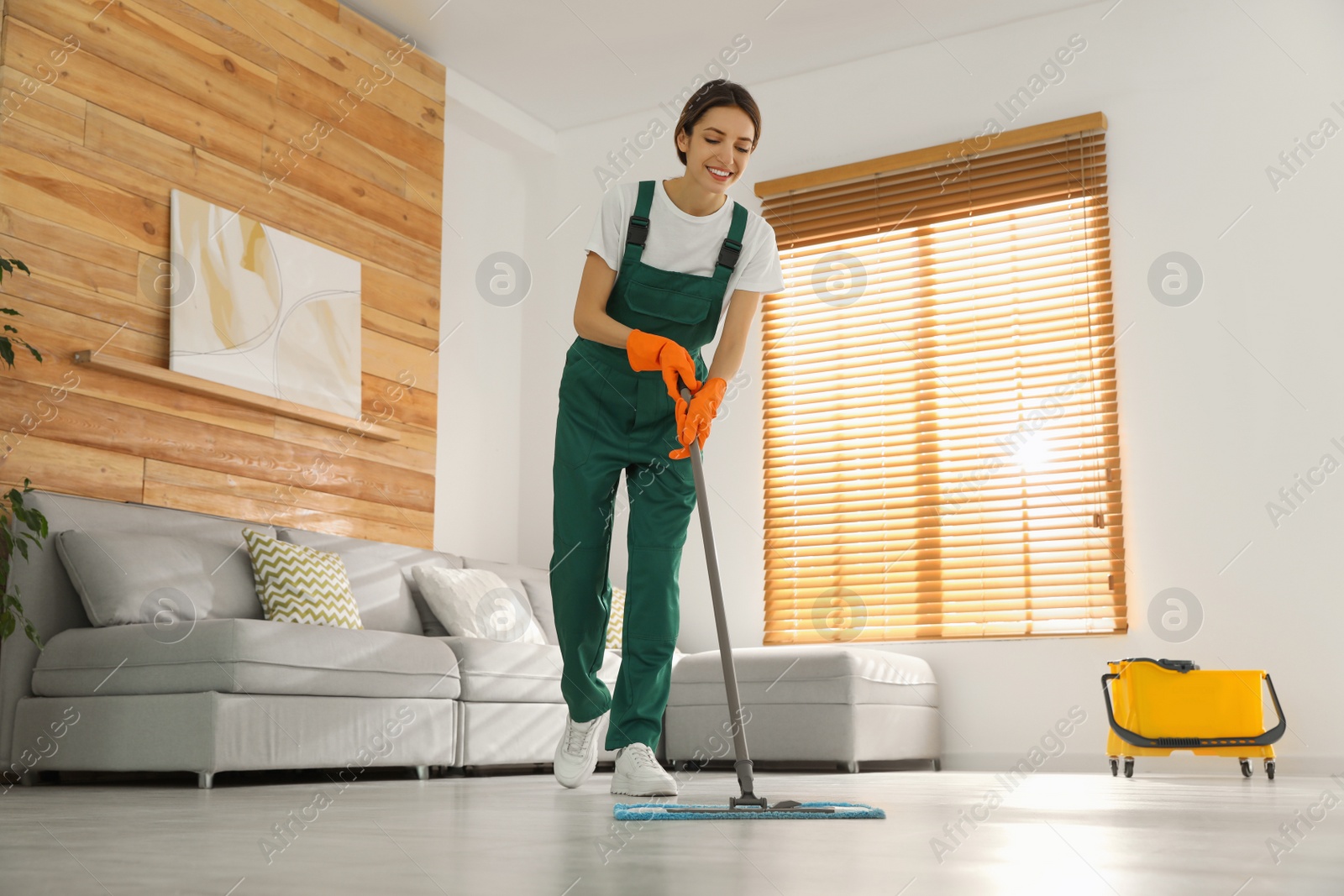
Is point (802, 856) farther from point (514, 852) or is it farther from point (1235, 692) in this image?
point (1235, 692)

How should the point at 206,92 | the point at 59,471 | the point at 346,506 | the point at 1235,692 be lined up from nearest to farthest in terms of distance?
the point at 59,471, the point at 1235,692, the point at 206,92, the point at 346,506

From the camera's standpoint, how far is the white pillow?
4.23 m

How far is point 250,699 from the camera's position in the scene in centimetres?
286

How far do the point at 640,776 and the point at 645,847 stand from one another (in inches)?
32.7

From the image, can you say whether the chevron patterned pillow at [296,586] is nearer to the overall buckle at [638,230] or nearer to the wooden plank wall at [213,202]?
the wooden plank wall at [213,202]

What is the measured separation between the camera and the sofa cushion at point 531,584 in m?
4.75

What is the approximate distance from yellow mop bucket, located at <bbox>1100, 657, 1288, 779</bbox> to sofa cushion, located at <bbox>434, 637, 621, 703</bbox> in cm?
169

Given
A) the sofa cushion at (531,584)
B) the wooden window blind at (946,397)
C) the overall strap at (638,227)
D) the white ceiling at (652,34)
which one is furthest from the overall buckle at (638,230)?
the white ceiling at (652,34)

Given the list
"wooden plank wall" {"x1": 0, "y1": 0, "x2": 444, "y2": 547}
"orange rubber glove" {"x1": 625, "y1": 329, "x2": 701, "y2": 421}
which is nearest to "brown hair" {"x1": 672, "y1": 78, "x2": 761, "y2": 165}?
"orange rubber glove" {"x1": 625, "y1": 329, "x2": 701, "y2": 421}

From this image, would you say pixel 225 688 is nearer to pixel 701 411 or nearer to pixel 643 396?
pixel 643 396

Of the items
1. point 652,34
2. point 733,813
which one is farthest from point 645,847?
point 652,34

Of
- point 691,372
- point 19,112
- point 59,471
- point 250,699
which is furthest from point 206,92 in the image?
point 691,372

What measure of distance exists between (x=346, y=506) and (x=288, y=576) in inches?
41.7

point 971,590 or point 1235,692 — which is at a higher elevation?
point 971,590
